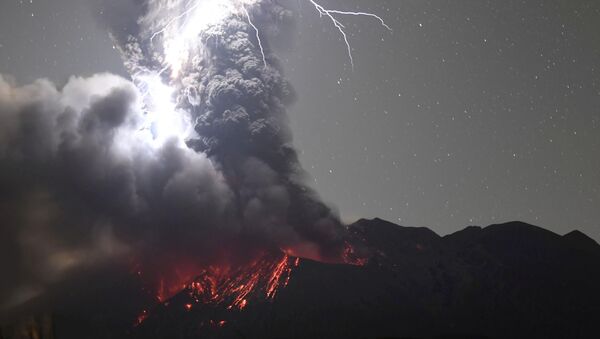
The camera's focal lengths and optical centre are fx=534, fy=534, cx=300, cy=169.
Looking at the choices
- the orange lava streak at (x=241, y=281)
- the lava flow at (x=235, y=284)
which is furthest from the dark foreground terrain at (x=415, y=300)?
the orange lava streak at (x=241, y=281)

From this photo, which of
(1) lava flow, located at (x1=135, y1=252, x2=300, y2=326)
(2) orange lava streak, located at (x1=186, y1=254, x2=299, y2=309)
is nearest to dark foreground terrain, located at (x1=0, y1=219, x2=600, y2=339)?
(1) lava flow, located at (x1=135, y1=252, x2=300, y2=326)

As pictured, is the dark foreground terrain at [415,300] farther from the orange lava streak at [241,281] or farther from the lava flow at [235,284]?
A: the orange lava streak at [241,281]

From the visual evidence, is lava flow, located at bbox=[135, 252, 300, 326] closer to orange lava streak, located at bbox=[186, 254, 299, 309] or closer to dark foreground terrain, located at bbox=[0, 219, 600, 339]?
orange lava streak, located at bbox=[186, 254, 299, 309]

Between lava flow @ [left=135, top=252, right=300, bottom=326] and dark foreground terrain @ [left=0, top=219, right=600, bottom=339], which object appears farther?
lava flow @ [left=135, top=252, right=300, bottom=326]

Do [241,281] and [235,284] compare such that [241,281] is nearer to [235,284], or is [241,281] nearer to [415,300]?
[235,284]

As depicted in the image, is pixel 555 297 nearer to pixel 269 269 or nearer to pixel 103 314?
pixel 269 269

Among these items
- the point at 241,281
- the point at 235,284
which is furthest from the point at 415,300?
the point at 235,284

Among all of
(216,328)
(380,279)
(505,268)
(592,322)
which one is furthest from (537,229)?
(216,328)

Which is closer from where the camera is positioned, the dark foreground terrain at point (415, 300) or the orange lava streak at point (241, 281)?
the dark foreground terrain at point (415, 300)

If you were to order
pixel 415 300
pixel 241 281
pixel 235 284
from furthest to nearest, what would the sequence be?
pixel 415 300
pixel 235 284
pixel 241 281
